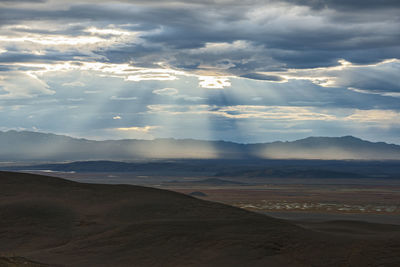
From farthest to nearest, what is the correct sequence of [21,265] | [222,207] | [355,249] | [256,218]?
[222,207] < [256,218] < [355,249] < [21,265]

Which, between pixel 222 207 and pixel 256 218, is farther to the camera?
pixel 222 207

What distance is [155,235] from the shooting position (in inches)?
1526

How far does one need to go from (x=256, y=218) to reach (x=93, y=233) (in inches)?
514

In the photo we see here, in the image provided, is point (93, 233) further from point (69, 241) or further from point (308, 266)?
point (308, 266)

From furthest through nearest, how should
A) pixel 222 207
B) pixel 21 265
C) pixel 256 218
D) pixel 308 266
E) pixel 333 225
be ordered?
pixel 333 225, pixel 222 207, pixel 256 218, pixel 308 266, pixel 21 265

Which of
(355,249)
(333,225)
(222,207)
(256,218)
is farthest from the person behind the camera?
(333,225)

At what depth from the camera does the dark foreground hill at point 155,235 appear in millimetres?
34625

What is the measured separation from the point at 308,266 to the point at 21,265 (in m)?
16.4

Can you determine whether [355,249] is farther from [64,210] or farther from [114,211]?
[64,210]

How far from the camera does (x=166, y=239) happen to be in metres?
37.8

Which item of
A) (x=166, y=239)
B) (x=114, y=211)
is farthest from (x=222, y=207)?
(x=166, y=239)

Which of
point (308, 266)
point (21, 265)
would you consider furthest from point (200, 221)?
point (21, 265)

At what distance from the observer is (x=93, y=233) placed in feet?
136

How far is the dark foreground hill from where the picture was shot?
34.6 meters
